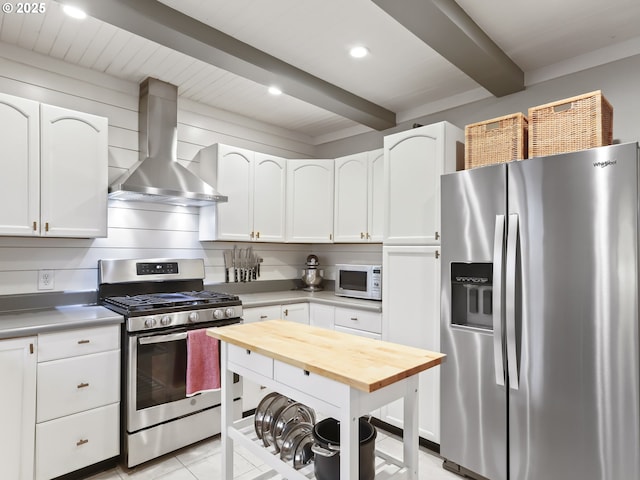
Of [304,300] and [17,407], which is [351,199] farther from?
[17,407]

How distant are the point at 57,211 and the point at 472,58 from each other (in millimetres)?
2798

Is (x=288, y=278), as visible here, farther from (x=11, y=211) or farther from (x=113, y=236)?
(x=11, y=211)

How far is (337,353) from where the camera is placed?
1.59 meters

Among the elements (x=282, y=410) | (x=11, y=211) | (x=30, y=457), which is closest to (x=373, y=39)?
(x=282, y=410)

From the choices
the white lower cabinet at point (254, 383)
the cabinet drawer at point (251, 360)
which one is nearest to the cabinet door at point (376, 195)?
the white lower cabinet at point (254, 383)

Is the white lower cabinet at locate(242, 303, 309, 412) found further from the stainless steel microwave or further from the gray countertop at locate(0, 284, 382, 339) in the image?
the stainless steel microwave

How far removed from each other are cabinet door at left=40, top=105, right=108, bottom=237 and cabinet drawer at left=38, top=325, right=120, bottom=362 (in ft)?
2.20

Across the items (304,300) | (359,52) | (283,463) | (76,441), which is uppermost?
(359,52)

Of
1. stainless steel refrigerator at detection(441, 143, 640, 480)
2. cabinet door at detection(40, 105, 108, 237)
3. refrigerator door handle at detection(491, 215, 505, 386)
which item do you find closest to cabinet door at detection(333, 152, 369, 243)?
stainless steel refrigerator at detection(441, 143, 640, 480)

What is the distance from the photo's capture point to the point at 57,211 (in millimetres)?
2475

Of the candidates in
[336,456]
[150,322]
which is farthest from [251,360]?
[150,322]

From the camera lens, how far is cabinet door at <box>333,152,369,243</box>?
3.57 metres

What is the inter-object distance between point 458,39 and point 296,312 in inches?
96.2

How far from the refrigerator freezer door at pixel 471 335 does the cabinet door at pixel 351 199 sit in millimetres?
1167
